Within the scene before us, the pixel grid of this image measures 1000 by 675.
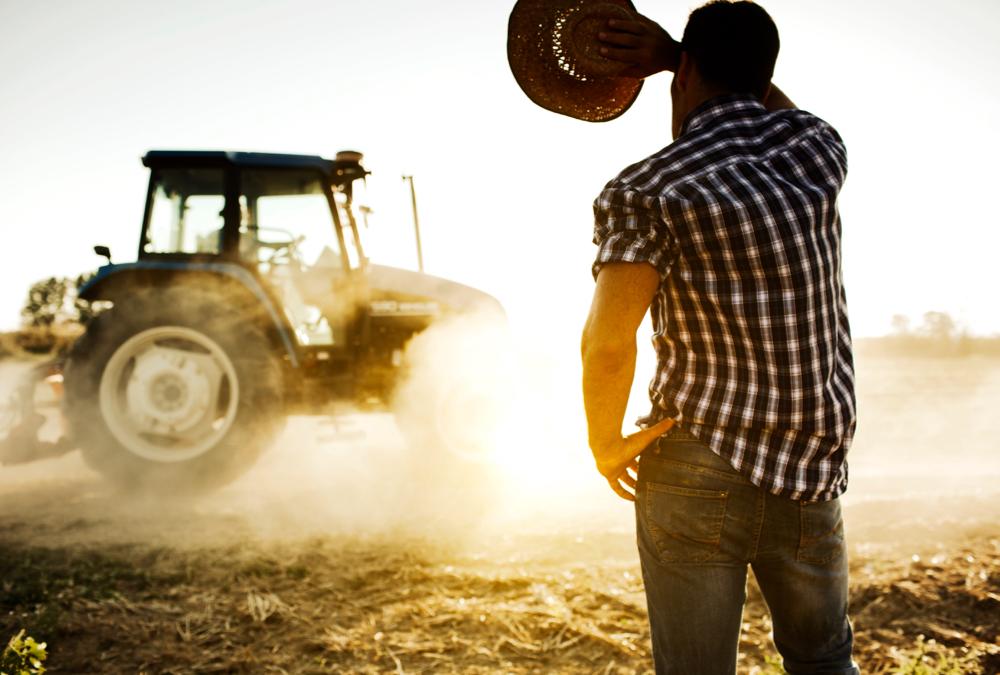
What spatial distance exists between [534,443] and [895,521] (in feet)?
9.28

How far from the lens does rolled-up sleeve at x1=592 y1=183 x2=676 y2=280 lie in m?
1.17

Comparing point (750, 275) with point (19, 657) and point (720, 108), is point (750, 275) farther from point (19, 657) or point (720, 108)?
point (19, 657)

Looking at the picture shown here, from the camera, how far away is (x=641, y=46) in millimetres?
1426

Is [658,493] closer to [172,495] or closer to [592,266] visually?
[592,266]

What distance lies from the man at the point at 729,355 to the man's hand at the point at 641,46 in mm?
113

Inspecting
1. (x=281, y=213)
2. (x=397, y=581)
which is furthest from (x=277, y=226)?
(x=397, y=581)

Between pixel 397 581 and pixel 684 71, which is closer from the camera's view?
pixel 684 71

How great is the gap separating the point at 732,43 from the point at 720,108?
0.14m

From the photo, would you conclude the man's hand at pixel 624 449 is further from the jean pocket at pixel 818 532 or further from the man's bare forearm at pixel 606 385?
the jean pocket at pixel 818 532

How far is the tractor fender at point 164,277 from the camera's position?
5113 millimetres

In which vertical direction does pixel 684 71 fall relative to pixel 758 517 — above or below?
above

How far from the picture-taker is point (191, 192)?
547 cm

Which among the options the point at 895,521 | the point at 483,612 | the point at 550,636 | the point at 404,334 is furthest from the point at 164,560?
the point at 895,521

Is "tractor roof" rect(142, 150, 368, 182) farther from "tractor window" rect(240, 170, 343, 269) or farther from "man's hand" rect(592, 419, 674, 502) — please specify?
"man's hand" rect(592, 419, 674, 502)
